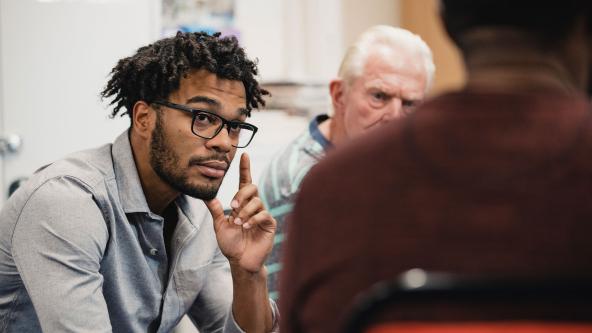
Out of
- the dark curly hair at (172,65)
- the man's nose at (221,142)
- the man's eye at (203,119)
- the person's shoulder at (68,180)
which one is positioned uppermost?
the dark curly hair at (172,65)

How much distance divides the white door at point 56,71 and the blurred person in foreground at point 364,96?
37.5 inches

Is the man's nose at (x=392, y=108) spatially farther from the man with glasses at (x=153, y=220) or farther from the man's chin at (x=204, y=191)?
the man's chin at (x=204, y=191)

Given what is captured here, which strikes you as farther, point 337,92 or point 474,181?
point 337,92

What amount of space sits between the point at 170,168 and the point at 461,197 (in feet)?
4.14

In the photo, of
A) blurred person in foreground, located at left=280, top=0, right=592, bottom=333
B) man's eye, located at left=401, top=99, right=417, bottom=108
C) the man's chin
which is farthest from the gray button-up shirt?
blurred person in foreground, located at left=280, top=0, right=592, bottom=333

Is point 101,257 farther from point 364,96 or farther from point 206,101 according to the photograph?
point 364,96

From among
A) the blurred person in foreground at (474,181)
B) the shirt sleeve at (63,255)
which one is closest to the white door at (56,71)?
the shirt sleeve at (63,255)

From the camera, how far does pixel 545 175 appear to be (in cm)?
69

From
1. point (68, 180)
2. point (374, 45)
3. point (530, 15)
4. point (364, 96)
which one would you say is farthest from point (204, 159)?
point (530, 15)

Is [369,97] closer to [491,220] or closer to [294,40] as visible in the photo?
[294,40]

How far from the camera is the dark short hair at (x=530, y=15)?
74 cm

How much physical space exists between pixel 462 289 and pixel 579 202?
0.13 meters

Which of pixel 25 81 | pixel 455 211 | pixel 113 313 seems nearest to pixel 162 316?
pixel 113 313

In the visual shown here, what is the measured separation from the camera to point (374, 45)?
2.43 meters
